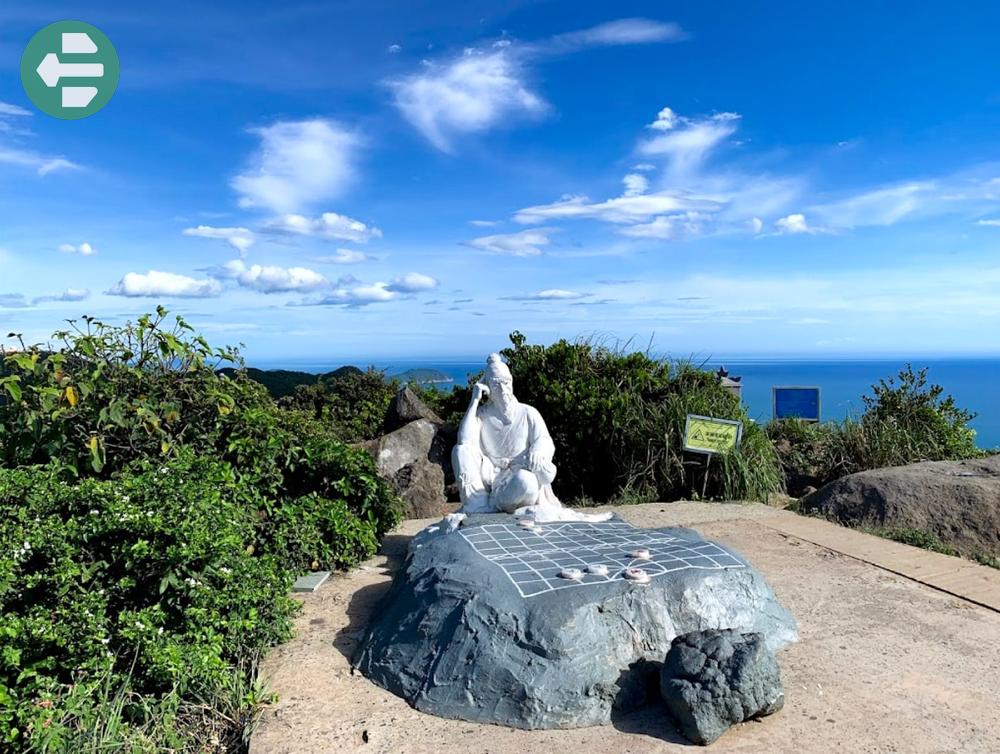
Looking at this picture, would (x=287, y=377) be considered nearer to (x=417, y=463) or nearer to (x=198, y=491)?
(x=417, y=463)

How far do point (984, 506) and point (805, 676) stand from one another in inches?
169

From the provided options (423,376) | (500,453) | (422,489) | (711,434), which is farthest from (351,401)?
(500,453)

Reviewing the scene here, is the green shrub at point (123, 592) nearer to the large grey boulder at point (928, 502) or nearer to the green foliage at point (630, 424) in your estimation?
the green foliage at point (630, 424)

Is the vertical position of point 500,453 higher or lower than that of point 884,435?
higher

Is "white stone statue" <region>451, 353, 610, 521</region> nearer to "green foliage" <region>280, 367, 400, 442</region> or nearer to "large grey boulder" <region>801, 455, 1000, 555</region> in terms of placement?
"large grey boulder" <region>801, 455, 1000, 555</region>

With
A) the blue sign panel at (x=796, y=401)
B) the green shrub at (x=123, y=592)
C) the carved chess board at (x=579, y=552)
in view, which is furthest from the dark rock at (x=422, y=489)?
the blue sign panel at (x=796, y=401)

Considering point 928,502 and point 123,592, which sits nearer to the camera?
point 123,592

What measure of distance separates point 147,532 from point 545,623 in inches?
86.0

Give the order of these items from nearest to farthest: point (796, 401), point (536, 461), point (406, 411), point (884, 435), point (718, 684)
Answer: point (718, 684), point (536, 461), point (884, 435), point (406, 411), point (796, 401)

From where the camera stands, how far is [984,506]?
276 inches

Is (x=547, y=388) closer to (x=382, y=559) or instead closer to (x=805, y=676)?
(x=382, y=559)

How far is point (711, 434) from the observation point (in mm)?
8375

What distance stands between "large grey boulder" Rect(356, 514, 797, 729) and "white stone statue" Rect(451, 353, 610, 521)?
99 cm

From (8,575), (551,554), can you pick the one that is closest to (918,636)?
(551,554)
